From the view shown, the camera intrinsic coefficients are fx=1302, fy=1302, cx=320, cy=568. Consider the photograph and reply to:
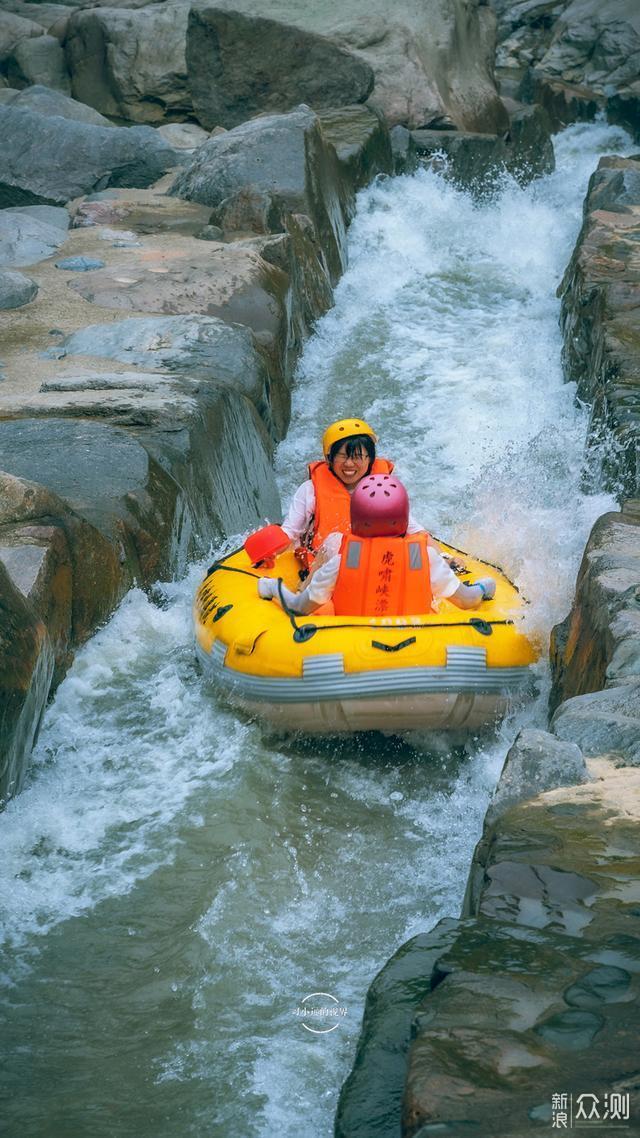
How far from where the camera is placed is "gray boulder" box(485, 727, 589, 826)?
3416 millimetres

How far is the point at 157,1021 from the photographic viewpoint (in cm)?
362

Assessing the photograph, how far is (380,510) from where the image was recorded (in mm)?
5125

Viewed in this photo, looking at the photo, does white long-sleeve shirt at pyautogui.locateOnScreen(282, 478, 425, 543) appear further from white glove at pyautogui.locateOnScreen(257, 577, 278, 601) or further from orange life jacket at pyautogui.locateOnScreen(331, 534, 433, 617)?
orange life jacket at pyautogui.locateOnScreen(331, 534, 433, 617)

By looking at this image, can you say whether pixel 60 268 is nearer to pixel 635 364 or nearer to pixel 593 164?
pixel 635 364

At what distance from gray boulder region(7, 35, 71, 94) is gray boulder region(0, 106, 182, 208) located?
222 inches

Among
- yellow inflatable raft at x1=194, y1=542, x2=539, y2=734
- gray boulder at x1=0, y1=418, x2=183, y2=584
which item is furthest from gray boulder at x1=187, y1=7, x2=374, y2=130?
yellow inflatable raft at x1=194, y1=542, x2=539, y2=734

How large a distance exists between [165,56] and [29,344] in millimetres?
10024

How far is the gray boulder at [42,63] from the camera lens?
17359 millimetres

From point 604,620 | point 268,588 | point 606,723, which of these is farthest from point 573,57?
point 606,723

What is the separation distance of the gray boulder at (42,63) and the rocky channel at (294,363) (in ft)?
0.11

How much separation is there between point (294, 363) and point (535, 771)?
664 centimetres

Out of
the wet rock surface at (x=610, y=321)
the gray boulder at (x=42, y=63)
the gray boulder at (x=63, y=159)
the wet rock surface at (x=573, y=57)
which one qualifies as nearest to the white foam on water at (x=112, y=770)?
the wet rock surface at (x=610, y=321)

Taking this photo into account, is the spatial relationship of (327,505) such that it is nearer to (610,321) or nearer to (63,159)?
(610,321)
